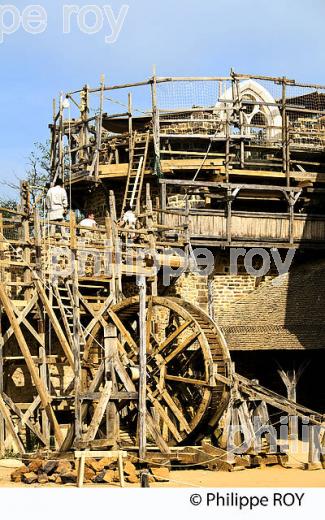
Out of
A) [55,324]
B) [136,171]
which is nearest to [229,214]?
[136,171]

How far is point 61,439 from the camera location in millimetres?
22766

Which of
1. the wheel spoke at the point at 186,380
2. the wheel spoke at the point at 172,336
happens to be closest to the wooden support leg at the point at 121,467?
the wheel spoke at the point at 186,380

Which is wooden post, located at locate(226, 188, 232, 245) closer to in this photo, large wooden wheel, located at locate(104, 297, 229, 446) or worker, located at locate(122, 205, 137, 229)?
worker, located at locate(122, 205, 137, 229)

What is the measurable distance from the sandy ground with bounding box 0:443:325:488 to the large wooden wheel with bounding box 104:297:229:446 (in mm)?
1686

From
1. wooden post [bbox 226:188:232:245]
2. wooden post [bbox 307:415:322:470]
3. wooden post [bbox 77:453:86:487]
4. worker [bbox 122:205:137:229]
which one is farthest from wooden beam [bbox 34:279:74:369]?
wooden post [bbox 226:188:232:245]

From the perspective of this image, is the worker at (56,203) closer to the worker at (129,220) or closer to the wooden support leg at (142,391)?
the worker at (129,220)

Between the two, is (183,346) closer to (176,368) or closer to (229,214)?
(176,368)

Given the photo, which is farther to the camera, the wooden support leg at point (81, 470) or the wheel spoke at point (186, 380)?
the wheel spoke at point (186, 380)

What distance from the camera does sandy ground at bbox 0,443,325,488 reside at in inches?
781

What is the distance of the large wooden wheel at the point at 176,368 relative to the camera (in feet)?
76.0
